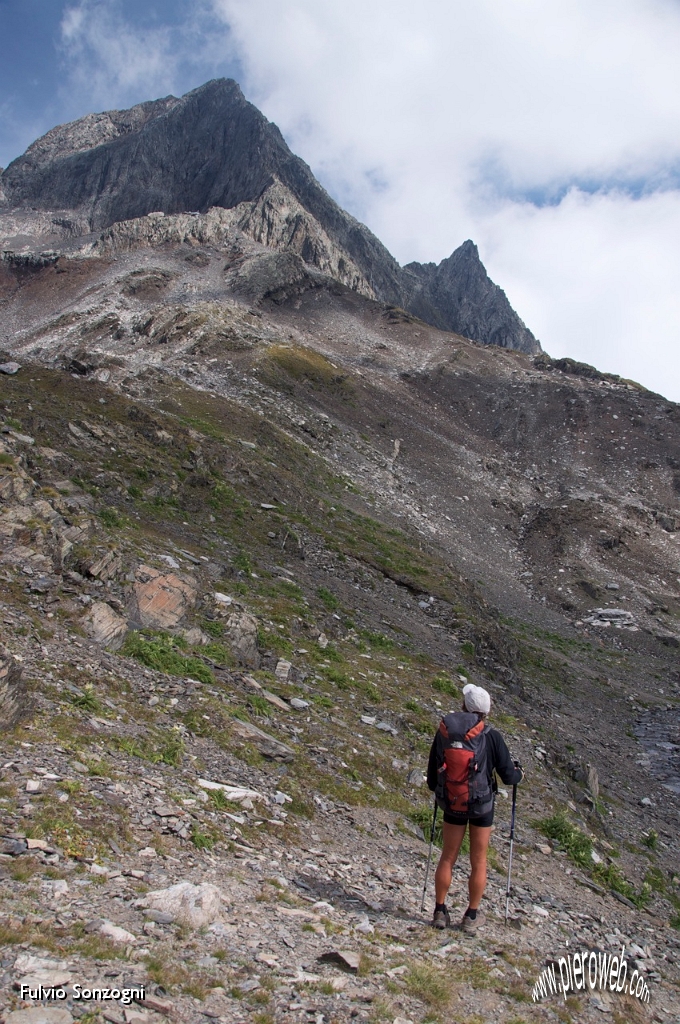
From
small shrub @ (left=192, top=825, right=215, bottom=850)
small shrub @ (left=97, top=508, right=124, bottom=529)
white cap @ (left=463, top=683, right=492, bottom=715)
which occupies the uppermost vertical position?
white cap @ (left=463, top=683, right=492, bottom=715)

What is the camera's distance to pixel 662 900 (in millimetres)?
10094

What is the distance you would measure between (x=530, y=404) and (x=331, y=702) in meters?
55.4

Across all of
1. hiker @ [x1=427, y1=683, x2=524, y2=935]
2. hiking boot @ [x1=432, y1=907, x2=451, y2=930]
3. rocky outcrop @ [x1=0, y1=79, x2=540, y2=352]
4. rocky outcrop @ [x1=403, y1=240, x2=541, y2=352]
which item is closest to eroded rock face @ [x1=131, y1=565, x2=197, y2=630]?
hiker @ [x1=427, y1=683, x2=524, y2=935]

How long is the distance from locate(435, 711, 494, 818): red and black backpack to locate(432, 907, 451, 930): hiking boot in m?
1.13

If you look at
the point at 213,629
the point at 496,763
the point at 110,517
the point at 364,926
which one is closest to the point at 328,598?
the point at 213,629

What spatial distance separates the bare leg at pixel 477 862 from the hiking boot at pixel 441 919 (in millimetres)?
298

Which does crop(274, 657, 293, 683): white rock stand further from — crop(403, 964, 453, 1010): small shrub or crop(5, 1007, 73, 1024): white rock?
crop(5, 1007, 73, 1024): white rock

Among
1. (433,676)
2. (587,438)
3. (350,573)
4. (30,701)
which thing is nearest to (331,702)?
(433,676)

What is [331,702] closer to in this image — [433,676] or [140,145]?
[433,676]

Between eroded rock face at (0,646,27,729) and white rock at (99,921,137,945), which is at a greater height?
white rock at (99,921,137,945)

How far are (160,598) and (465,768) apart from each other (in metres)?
8.02

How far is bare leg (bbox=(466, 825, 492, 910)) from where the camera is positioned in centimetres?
645

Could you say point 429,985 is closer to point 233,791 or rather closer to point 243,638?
point 233,791

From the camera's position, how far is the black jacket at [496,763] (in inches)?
253
